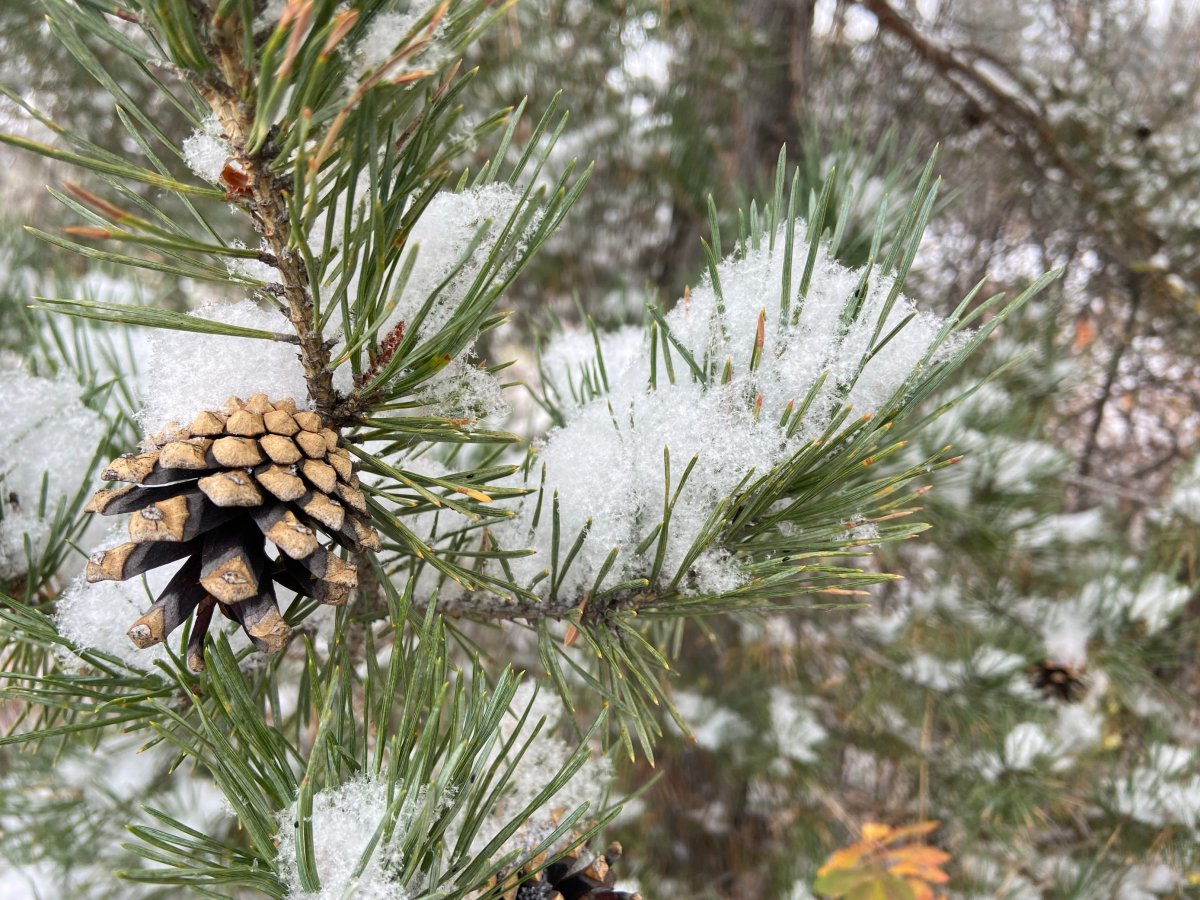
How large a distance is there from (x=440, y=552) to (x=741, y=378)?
0.22m

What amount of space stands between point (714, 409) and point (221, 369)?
0.96 ft

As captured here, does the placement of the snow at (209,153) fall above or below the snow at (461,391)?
above

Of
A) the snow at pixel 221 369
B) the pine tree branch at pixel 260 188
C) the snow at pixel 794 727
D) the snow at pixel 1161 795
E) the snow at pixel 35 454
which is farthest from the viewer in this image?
the snow at pixel 794 727

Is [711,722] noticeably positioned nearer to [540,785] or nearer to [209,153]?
[540,785]

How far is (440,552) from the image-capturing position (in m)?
0.46

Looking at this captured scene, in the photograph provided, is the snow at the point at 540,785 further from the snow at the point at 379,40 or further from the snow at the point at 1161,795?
the snow at the point at 1161,795

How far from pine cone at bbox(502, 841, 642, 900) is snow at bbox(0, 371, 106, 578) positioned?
1.42ft

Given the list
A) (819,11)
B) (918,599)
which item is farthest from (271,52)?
(918,599)

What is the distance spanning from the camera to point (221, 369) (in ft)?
1.35

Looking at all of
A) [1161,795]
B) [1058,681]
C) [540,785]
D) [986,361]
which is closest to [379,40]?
[540,785]

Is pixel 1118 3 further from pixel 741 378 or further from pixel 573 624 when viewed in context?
pixel 573 624

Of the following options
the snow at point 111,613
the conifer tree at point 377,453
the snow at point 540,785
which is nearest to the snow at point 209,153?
the conifer tree at point 377,453

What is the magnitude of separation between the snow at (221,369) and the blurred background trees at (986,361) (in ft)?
1.71

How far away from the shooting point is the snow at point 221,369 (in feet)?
1.34
